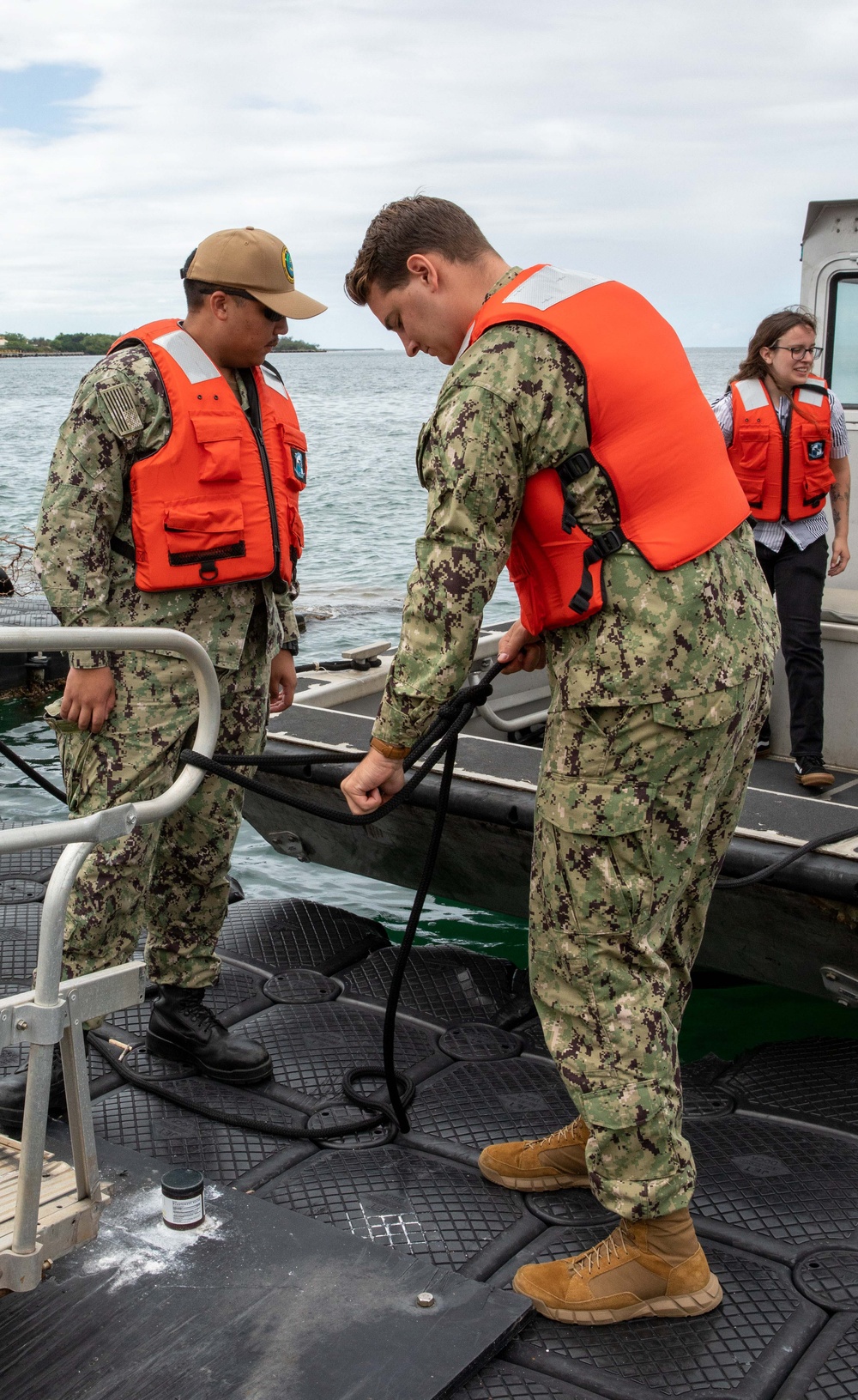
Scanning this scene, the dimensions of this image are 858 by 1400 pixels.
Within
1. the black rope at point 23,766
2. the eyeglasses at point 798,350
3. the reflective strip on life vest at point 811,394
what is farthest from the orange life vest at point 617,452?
the reflective strip on life vest at point 811,394

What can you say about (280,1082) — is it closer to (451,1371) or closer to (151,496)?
(451,1371)

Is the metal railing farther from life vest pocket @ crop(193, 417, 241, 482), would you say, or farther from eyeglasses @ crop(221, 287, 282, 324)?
eyeglasses @ crop(221, 287, 282, 324)

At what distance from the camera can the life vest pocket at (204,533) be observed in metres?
2.93

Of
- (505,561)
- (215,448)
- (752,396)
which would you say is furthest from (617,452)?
(752,396)

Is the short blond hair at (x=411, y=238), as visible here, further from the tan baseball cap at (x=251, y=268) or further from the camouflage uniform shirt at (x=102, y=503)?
the camouflage uniform shirt at (x=102, y=503)

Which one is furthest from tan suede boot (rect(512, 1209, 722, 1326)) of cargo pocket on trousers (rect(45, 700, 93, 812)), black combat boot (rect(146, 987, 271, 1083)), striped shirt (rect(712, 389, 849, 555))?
striped shirt (rect(712, 389, 849, 555))

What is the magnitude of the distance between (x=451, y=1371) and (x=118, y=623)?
1706mm

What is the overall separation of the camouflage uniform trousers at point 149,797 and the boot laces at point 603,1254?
1227 mm

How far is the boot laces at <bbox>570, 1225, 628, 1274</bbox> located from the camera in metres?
2.40

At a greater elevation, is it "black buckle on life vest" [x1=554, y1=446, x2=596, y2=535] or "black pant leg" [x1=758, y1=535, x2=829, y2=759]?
"black buckle on life vest" [x1=554, y1=446, x2=596, y2=535]

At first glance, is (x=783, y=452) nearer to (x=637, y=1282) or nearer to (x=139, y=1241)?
(x=637, y=1282)

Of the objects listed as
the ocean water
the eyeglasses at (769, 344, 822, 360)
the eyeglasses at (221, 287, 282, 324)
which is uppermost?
the eyeglasses at (769, 344, 822, 360)

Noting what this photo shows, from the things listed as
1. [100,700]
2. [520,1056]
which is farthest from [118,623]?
[520,1056]

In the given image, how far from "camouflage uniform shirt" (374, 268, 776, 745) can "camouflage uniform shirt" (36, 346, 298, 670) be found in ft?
2.82
